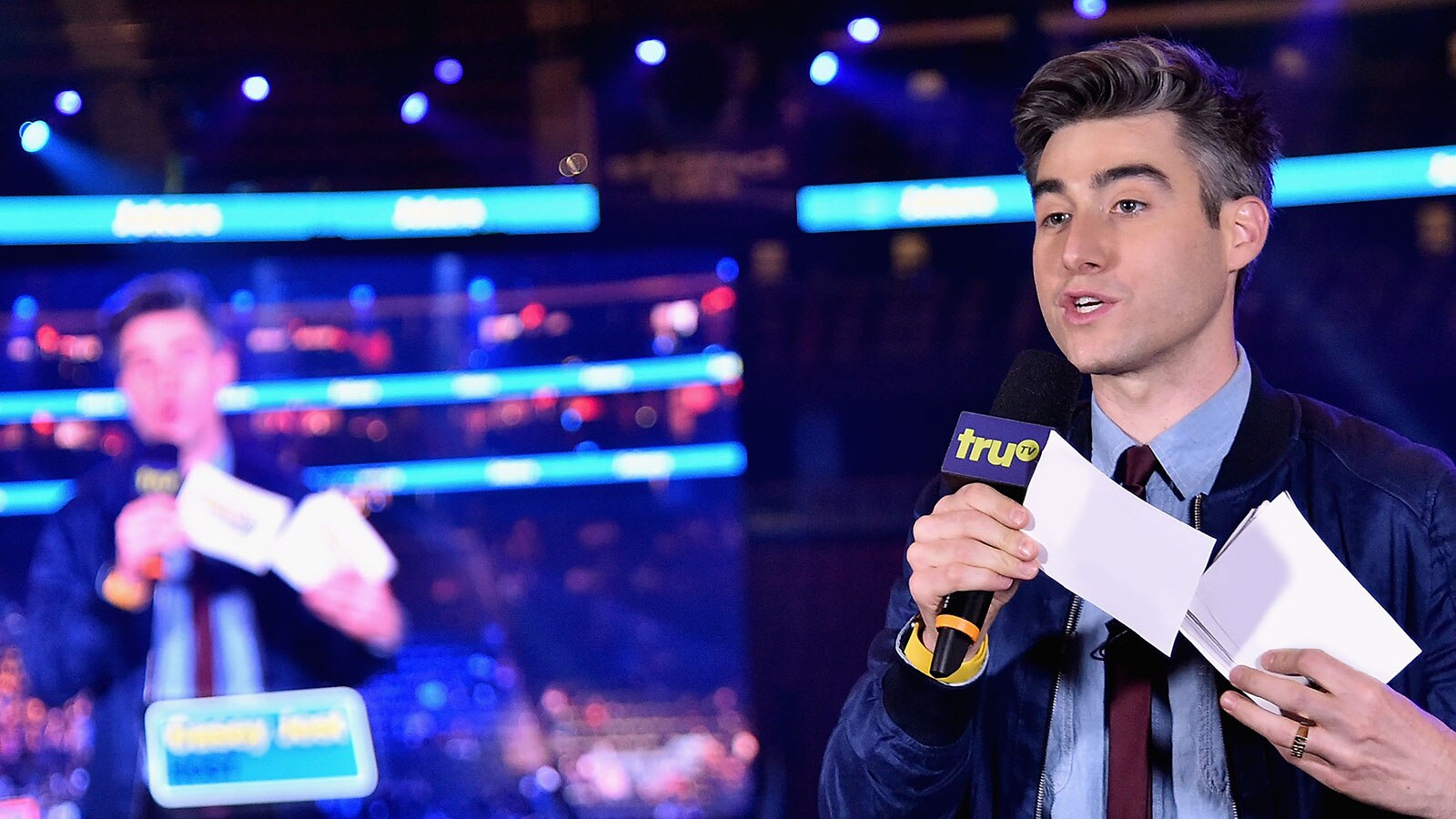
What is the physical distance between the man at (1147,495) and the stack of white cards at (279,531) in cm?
271

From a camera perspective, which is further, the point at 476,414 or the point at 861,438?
the point at 861,438

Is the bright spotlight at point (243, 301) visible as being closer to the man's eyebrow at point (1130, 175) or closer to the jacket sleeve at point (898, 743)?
the jacket sleeve at point (898, 743)

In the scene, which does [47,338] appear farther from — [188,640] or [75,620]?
[188,640]

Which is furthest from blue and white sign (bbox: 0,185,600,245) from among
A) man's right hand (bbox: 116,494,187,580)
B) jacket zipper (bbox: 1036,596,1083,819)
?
jacket zipper (bbox: 1036,596,1083,819)

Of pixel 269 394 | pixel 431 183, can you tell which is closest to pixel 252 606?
pixel 269 394

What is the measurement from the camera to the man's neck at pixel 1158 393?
4.98 ft

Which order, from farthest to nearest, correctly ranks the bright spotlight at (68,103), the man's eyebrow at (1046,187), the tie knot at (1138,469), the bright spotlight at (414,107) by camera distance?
the bright spotlight at (414,107) < the bright spotlight at (68,103) < the man's eyebrow at (1046,187) < the tie knot at (1138,469)

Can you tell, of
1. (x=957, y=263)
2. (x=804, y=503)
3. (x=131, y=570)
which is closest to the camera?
(x=131, y=570)

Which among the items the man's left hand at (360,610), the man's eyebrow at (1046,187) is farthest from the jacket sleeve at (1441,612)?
the man's left hand at (360,610)

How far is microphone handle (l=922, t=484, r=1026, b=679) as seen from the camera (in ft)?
3.94

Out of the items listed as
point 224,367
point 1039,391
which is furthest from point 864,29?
point 1039,391

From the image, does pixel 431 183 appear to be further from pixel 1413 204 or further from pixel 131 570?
pixel 1413 204

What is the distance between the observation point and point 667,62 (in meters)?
4.03

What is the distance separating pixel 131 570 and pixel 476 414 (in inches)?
43.2
